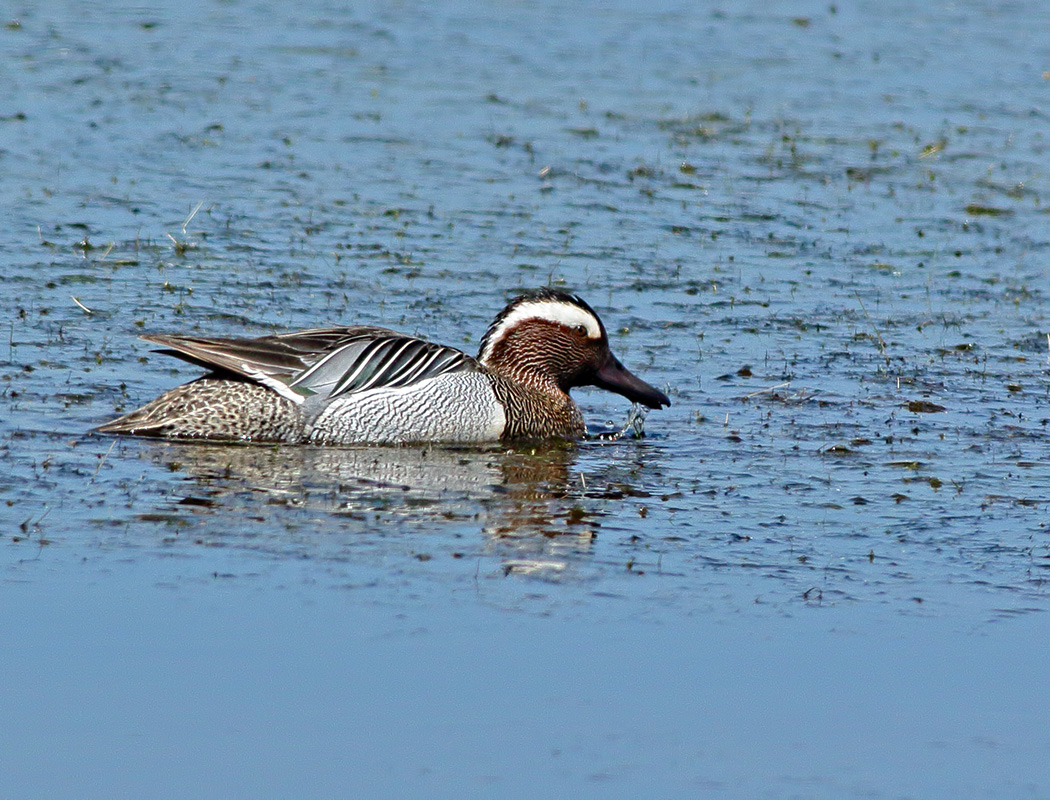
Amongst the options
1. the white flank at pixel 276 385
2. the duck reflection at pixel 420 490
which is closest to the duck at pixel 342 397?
the white flank at pixel 276 385

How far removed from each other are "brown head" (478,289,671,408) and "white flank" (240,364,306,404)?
1.44 metres

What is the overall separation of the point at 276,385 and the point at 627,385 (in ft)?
7.16

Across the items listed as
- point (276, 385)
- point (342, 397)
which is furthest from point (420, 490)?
point (276, 385)

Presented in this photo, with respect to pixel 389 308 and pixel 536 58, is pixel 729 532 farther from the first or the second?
pixel 536 58

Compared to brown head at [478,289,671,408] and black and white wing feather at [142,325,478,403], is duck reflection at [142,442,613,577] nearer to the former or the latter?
black and white wing feather at [142,325,478,403]

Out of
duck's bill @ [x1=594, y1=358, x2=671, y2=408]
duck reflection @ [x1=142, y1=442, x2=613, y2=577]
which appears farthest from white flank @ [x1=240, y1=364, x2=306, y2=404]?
duck's bill @ [x1=594, y1=358, x2=671, y2=408]

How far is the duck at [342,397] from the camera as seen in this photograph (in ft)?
31.8

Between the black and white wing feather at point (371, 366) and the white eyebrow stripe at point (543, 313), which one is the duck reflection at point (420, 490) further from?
the white eyebrow stripe at point (543, 313)

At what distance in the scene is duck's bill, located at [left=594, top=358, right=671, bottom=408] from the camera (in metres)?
10.6

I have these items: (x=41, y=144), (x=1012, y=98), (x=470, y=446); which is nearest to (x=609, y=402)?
(x=470, y=446)

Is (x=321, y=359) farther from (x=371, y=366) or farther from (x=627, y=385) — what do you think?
(x=627, y=385)

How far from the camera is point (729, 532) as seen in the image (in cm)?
828

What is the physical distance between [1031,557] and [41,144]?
1153 centimetres

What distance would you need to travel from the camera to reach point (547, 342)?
35.5 feet
